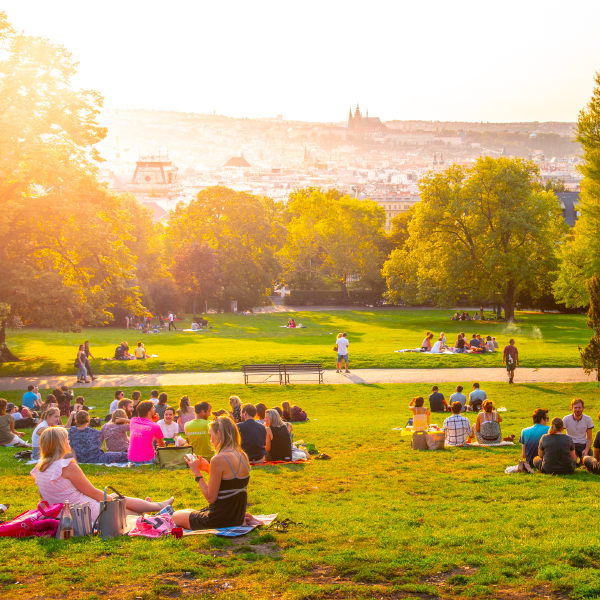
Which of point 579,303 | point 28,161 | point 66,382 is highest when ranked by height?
point 28,161

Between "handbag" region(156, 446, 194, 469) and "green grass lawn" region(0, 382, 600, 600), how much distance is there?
0.21m

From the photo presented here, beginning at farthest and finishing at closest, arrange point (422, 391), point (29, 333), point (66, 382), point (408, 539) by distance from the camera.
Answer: point (29, 333)
point (66, 382)
point (422, 391)
point (408, 539)

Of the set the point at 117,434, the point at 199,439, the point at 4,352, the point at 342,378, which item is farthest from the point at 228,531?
the point at 4,352

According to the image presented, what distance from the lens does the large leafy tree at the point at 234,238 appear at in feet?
187

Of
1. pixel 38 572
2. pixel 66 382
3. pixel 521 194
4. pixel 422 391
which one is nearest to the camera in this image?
pixel 38 572

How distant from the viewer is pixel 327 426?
52.1 ft

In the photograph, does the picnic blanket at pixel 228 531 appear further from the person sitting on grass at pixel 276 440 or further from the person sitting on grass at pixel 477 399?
the person sitting on grass at pixel 477 399

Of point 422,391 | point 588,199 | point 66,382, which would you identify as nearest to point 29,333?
point 66,382

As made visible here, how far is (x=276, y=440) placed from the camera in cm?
1147

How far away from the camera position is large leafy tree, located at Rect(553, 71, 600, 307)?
29.7 m

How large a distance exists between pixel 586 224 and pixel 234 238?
31.8 metres

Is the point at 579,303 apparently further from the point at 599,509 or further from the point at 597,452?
the point at 599,509

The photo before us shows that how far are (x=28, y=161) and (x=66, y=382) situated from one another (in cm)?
801

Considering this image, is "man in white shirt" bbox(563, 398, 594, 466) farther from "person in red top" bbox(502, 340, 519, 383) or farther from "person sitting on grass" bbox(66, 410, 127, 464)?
"person in red top" bbox(502, 340, 519, 383)
